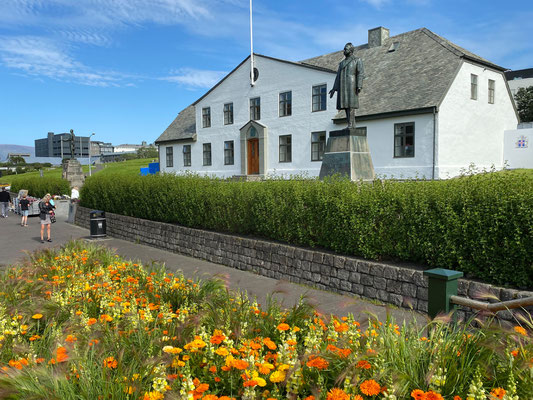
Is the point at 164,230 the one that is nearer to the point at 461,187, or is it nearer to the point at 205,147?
the point at 461,187

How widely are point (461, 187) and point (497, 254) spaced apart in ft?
4.31

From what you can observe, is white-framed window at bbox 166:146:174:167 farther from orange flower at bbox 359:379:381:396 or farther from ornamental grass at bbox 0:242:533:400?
orange flower at bbox 359:379:381:396

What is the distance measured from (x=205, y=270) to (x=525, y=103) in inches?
2171

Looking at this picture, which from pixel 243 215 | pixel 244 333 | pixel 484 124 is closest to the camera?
pixel 244 333

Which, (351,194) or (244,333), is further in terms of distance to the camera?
(351,194)

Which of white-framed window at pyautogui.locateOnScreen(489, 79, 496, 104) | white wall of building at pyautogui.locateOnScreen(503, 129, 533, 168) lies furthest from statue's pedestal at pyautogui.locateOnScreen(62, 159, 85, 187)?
white wall of building at pyautogui.locateOnScreen(503, 129, 533, 168)

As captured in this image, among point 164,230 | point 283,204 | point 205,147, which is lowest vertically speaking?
point 164,230

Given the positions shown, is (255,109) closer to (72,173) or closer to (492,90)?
(492,90)

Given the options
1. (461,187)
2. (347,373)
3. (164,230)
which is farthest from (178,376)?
(164,230)

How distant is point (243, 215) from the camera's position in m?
11.8

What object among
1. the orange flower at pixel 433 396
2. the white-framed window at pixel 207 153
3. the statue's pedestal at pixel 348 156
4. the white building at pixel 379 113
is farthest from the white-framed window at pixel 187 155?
the orange flower at pixel 433 396

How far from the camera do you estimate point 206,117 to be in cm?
3631

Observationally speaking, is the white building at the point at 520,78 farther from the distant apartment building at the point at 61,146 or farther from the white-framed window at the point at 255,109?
the distant apartment building at the point at 61,146

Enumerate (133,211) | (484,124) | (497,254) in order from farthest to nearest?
(484,124) < (133,211) < (497,254)
